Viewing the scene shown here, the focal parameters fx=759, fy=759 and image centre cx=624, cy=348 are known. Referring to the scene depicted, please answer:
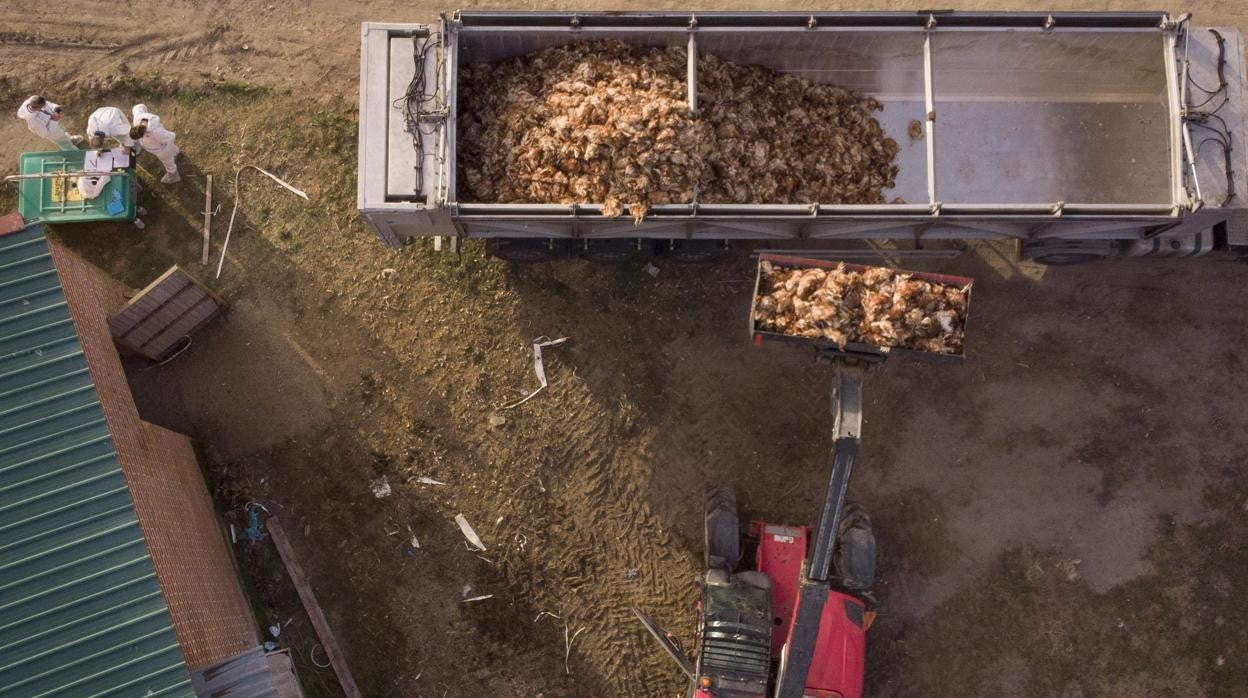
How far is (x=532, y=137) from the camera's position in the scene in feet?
36.3

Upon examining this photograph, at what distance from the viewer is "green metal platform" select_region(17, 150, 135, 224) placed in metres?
13.0

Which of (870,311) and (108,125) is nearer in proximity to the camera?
(870,311)

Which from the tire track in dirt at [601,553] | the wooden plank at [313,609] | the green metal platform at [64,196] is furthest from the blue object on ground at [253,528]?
the green metal platform at [64,196]

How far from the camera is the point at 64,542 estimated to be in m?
9.95

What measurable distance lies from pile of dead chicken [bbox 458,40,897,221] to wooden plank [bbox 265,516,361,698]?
6.86 meters

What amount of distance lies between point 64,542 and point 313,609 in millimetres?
4119

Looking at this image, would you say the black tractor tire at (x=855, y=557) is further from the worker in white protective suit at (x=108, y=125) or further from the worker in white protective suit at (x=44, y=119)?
the worker in white protective suit at (x=44, y=119)

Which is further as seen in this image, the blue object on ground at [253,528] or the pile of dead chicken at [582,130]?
the blue object on ground at [253,528]

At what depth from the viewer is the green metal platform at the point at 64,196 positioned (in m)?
13.0

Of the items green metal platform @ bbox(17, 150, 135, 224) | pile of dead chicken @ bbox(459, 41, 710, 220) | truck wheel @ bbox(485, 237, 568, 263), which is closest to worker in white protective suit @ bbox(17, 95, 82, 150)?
green metal platform @ bbox(17, 150, 135, 224)

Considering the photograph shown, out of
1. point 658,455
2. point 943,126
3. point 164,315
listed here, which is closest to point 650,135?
point 943,126

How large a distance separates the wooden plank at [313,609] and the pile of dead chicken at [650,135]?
6865 millimetres

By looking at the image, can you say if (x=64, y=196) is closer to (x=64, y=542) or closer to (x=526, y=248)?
(x=64, y=542)

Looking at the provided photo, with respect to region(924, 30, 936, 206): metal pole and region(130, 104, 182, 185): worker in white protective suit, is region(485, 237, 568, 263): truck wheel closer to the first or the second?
region(924, 30, 936, 206): metal pole
